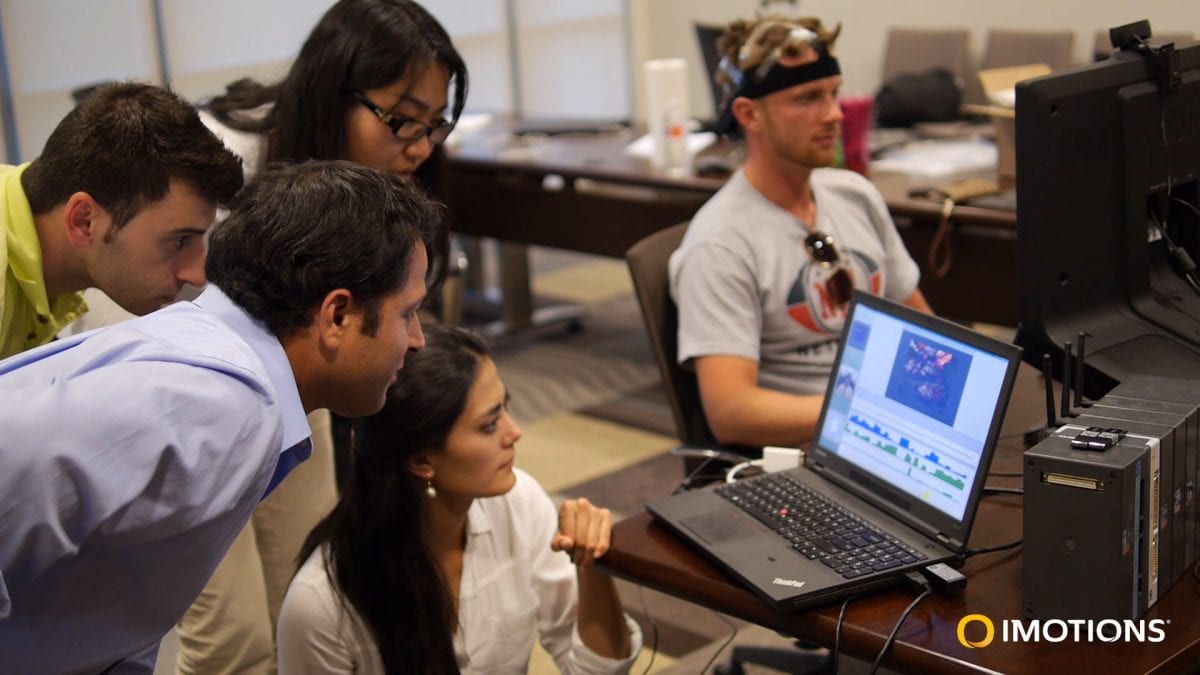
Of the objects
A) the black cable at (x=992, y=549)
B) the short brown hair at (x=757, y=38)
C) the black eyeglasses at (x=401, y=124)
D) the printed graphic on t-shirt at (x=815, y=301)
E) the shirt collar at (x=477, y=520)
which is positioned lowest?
the shirt collar at (x=477, y=520)

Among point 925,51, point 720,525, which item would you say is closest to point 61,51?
point 925,51

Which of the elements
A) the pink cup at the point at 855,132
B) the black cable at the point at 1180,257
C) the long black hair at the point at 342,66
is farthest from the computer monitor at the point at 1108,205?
the pink cup at the point at 855,132

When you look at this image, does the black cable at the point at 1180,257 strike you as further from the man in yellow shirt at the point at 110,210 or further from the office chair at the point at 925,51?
the office chair at the point at 925,51

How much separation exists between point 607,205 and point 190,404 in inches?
120

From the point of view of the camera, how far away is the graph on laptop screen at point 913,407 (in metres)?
1.58

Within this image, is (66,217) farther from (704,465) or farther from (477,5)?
(477,5)

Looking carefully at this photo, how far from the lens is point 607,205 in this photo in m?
4.15

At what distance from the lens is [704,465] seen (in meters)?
2.19

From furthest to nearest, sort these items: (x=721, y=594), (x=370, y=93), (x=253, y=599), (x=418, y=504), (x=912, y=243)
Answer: (x=912, y=243) → (x=253, y=599) → (x=370, y=93) → (x=418, y=504) → (x=721, y=594)

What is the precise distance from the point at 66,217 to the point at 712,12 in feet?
19.8

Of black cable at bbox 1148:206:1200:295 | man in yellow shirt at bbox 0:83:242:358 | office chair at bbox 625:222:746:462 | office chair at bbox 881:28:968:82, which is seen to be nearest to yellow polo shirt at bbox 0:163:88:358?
man in yellow shirt at bbox 0:83:242:358

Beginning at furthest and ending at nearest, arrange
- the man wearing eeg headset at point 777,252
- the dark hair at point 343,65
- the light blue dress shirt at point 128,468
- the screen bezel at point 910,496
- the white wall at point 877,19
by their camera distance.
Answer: the white wall at point 877,19
the man wearing eeg headset at point 777,252
the dark hair at point 343,65
the screen bezel at point 910,496
the light blue dress shirt at point 128,468

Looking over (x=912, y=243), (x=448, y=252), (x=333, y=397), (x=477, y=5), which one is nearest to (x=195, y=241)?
(x=333, y=397)

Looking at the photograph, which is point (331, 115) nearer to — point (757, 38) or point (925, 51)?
point (757, 38)
